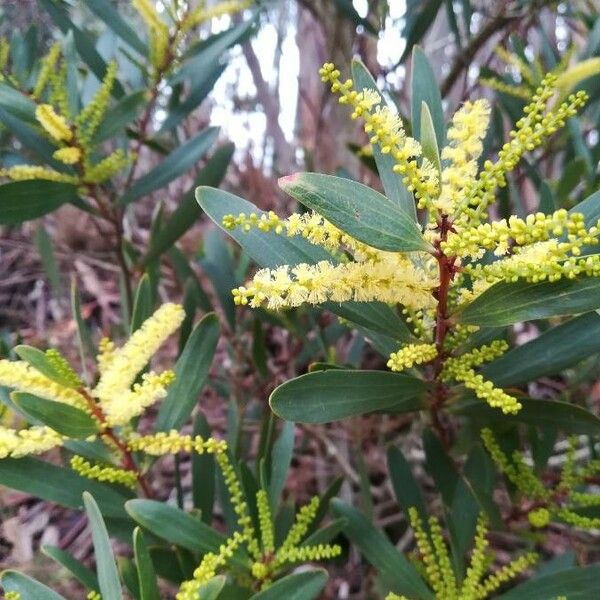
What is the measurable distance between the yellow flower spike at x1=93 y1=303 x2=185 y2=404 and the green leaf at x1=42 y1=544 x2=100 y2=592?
231 millimetres

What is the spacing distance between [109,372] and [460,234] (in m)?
0.44

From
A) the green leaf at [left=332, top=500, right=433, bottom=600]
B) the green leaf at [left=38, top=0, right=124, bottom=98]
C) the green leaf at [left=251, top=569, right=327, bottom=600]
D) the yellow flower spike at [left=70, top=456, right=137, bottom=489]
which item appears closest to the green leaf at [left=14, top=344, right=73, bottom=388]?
the yellow flower spike at [left=70, top=456, right=137, bottom=489]

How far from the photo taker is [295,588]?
0.75m

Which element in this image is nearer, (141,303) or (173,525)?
(173,525)

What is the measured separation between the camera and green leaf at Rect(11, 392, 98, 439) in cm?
69

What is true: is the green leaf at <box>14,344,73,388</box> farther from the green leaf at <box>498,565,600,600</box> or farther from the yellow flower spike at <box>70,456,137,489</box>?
the green leaf at <box>498,565,600,600</box>

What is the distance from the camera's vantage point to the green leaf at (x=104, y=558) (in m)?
0.67

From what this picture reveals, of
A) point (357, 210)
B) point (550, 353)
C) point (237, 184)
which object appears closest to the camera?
point (357, 210)

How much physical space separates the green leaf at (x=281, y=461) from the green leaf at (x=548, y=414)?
27cm

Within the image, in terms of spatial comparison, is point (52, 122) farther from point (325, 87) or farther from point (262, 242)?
point (325, 87)

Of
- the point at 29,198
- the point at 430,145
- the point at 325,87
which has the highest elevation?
the point at 325,87

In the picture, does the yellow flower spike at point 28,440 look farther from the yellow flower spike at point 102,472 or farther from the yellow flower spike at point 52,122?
the yellow flower spike at point 52,122

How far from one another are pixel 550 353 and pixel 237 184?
6.66 ft

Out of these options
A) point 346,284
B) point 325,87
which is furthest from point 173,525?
point 325,87
